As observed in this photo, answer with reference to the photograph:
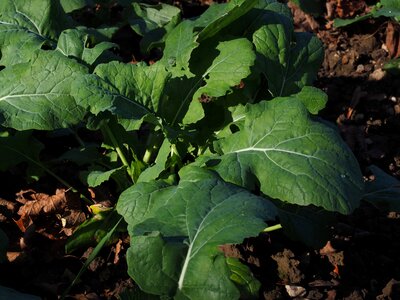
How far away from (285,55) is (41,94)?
4.04 ft

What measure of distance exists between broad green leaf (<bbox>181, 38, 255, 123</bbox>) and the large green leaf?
25.9 inches

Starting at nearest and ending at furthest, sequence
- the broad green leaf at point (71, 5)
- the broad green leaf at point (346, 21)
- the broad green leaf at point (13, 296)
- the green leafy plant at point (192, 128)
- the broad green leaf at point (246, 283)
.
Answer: the green leafy plant at point (192, 128)
the broad green leaf at point (13, 296)
the broad green leaf at point (246, 283)
the broad green leaf at point (71, 5)
the broad green leaf at point (346, 21)

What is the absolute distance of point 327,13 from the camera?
16.6 ft

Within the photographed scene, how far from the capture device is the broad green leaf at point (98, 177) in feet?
10.3

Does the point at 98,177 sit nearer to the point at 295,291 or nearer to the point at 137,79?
the point at 137,79

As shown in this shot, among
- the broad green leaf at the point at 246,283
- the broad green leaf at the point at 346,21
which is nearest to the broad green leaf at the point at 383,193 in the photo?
the broad green leaf at the point at 246,283

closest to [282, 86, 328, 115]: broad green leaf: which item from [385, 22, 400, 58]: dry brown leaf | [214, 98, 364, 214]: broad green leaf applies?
[214, 98, 364, 214]: broad green leaf

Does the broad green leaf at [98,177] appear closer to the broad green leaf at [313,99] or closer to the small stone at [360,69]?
the broad green leaf at [313,99]

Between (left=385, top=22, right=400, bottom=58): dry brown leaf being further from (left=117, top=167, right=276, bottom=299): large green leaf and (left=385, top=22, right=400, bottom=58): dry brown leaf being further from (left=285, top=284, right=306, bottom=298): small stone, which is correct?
(left=117, top=167, right=276, bottom=299): large green leaf

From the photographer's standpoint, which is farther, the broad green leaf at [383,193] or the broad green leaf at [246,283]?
the broad green leaf at [383,193]

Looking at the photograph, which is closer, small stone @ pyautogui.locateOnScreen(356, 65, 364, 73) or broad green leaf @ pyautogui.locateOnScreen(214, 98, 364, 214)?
broad green leaf @ pyautogui.locateOnScreen(214, 98, 364, 214)

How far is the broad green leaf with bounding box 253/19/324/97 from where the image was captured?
3352mm

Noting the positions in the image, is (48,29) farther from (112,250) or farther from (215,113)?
(112,250)

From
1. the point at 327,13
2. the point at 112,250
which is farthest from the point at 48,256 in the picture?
the point at 327,13
